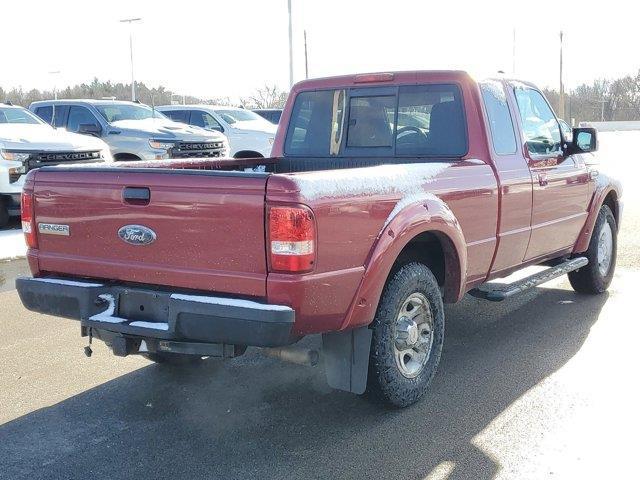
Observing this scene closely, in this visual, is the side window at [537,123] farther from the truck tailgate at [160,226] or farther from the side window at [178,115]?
the side window at [178,115]

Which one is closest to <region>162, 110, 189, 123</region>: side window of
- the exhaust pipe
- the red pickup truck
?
the red pickup truck

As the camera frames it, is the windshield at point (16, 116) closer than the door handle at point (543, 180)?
No

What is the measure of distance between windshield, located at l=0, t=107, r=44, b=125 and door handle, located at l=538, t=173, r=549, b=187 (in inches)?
358

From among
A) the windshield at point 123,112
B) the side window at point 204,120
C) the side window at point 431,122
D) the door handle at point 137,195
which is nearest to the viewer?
the door handle at point 137,195

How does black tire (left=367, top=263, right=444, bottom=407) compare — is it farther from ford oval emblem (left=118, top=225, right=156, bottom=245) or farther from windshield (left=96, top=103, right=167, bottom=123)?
windshield (left=96, top=103, right=167, bottom=123)

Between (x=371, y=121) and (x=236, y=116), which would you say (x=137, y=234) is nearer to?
(x=371, y=121)

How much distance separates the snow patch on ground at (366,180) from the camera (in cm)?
363

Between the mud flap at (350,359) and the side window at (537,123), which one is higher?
the side window at (537,123)

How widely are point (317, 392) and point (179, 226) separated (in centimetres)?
162

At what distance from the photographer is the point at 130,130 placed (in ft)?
45.8

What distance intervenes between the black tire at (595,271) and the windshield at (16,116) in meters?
9.03

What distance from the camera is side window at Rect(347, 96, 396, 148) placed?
18.5 feet

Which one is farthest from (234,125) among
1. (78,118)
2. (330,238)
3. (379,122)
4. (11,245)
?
(330,238)

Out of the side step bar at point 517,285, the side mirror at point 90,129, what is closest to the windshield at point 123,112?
the side mirror at point 90,129
